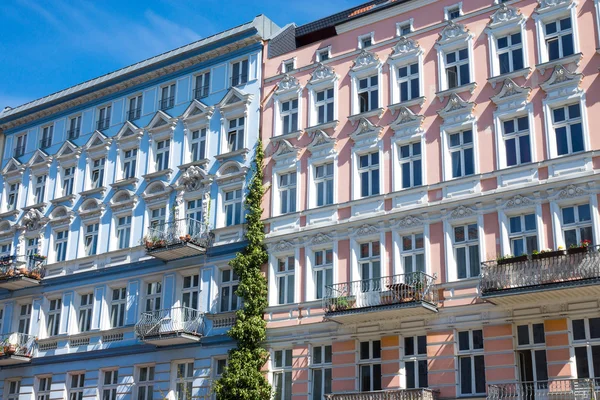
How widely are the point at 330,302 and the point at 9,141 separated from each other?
24.1m

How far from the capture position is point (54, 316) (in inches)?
1526

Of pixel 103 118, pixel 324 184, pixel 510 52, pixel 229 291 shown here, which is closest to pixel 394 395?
pixel 324 184

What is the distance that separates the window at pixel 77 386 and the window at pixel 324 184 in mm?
13649

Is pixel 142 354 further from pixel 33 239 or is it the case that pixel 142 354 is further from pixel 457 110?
pixel 457 110

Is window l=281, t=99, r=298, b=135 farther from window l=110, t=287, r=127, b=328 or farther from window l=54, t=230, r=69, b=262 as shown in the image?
window l=54, t=230, r=69, b=262

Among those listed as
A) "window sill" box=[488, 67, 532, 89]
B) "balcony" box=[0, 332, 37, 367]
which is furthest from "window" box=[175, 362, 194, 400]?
"window sill" box=[488, 67, 532, 89]

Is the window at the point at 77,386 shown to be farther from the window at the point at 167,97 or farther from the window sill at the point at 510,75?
the window sill at the point at 510,75

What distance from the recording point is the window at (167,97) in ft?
125

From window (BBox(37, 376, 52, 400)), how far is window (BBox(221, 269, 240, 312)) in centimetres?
998

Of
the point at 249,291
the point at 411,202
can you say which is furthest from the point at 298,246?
the point at 411,202

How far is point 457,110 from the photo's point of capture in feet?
95.7

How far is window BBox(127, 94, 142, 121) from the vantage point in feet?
129

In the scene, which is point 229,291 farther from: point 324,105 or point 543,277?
point 543,277

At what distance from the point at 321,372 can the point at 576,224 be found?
34.0 feet
